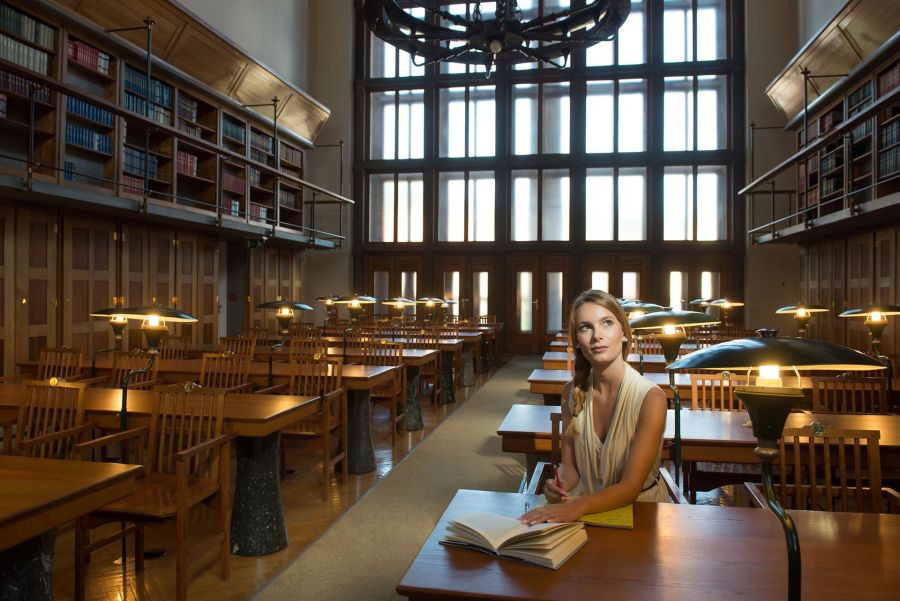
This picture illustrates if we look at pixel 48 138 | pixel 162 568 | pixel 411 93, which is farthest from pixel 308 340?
pixel 411 93

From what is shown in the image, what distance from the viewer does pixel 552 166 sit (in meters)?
14.4

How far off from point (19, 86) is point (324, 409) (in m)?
5.07

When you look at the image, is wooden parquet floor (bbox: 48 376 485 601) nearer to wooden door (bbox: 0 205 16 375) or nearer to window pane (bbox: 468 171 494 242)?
wooden door (bbox: 0 205 16 375)

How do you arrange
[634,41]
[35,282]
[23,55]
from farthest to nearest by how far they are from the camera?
[634,41], [35,282], [23,55]

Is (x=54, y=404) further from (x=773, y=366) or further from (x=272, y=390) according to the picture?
(x=773, y=366)

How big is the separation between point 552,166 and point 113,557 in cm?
1250

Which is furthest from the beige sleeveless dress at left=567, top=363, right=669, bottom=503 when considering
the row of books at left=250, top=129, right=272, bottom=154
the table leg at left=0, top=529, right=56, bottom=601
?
the row of books at left=250, top=129, right=272, bottom=154

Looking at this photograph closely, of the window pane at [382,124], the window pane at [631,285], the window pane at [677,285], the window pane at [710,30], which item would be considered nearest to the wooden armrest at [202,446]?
the window pane at [631,285]

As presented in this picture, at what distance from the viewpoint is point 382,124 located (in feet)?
50.1

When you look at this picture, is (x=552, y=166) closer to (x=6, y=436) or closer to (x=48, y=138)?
(x=48, y=138)

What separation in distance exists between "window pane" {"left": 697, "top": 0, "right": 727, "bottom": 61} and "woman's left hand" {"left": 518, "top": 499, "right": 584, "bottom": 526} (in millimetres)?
14143

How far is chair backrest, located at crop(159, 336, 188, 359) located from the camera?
6887mm

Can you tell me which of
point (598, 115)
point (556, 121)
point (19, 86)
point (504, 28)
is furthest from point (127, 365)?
point (598, 115)

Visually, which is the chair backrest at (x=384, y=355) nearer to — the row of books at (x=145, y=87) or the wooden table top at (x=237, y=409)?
the wooden table top at (x=237, y=409)
